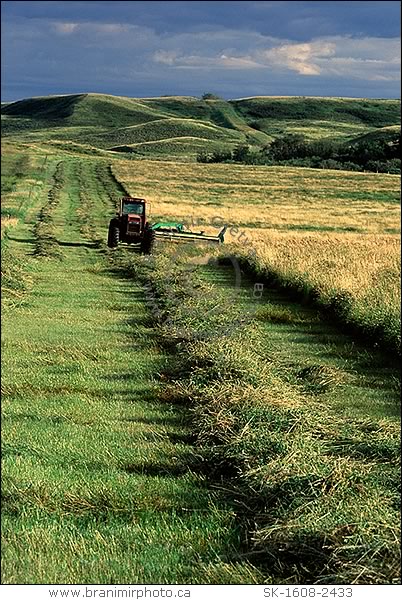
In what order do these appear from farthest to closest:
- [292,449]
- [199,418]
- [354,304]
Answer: [354,304]
[199,418]
[292,449]

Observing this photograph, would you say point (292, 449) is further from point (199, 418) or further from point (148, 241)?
point (148, 241)

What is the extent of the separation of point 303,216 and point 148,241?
19.5m

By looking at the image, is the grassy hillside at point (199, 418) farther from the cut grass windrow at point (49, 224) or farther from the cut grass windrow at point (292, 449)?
the cut grass windrow at point (49, 224)

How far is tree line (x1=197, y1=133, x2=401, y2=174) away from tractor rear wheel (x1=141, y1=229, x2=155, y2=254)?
10.2m

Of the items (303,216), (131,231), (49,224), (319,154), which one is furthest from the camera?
(319,154)

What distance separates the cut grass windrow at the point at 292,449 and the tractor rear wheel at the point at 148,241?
10.1 meters

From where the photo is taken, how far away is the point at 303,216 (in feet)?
136

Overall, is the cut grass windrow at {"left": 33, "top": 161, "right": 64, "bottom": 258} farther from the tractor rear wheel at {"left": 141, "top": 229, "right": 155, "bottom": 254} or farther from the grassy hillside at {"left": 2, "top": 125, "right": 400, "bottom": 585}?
the tractor rear wheel at {"left": 141, "top": 229, "right": 155, "bottom": 254}

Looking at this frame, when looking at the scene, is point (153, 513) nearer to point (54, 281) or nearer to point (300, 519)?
point (300, 519)

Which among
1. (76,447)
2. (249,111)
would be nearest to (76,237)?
(76,447)

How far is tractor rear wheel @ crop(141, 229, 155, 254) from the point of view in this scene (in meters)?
23.2

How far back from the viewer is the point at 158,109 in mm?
32562

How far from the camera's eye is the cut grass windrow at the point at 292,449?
5.37m

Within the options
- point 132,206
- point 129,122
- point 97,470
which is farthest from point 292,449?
point 129,122
